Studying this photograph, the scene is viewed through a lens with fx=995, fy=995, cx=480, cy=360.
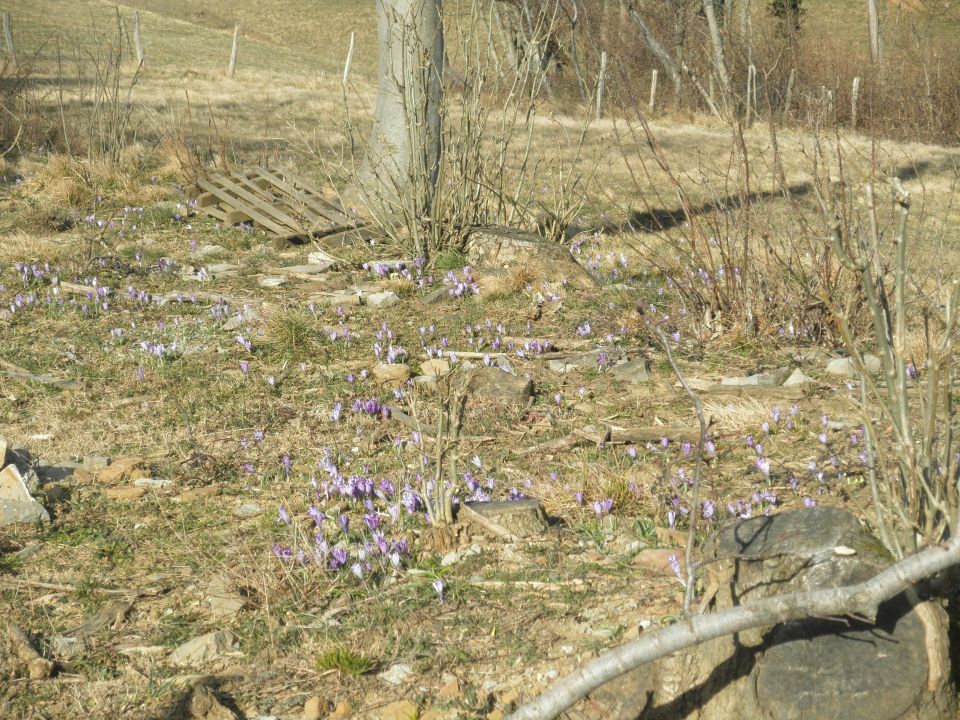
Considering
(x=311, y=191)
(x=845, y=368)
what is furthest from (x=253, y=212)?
(x=845, y=368)

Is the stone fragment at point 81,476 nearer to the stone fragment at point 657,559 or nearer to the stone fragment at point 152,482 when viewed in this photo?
the stone fragment at point 152,482

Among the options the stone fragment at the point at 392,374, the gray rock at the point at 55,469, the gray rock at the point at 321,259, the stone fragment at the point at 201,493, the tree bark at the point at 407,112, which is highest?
the tree bark at the point at 407,112

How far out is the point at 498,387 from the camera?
519 cm

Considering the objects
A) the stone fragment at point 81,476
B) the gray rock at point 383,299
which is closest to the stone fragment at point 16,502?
the stone fragment at point 81,476

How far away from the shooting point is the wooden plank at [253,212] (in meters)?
8.88

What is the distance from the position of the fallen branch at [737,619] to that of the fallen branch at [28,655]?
158 centimetres

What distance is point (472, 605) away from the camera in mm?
3266

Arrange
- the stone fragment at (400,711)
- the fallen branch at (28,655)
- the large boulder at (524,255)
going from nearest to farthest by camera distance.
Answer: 1. the stone fragment at (400,711)
2. the fallen branch at (28,655)
3. the large boulder at (524,255)

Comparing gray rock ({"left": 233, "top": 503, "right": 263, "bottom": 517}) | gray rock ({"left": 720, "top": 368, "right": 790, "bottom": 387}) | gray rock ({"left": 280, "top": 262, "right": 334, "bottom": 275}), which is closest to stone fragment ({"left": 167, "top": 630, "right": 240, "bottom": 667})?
gray rock ({"left": 233, "top": 503, "right": 263, "bottom": 517})

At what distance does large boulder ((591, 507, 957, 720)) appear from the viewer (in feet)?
7.91

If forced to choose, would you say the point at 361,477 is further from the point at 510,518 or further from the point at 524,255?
the point at 524,255

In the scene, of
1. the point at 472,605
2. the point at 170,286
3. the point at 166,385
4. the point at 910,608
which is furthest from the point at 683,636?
the point at 170,286

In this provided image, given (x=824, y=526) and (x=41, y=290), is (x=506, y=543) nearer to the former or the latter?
(x=824, y=526)

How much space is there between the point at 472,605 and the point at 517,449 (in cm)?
145
